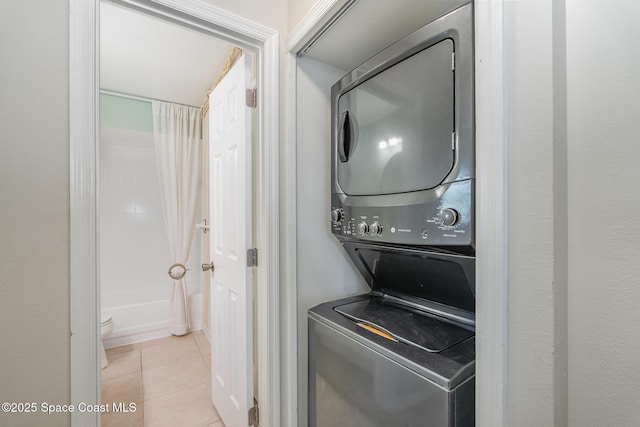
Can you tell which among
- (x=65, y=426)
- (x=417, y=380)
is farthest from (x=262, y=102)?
(x=65, y=426)

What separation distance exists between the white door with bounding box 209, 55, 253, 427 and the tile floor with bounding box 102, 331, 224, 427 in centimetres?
22

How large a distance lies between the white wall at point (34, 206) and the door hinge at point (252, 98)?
0.69 metres

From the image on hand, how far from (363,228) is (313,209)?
14.7 inches

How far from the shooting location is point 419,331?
97cm

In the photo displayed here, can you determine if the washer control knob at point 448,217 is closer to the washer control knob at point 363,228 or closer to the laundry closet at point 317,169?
the washer control knob at point 363,228

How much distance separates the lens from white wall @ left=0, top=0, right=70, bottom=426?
793mm

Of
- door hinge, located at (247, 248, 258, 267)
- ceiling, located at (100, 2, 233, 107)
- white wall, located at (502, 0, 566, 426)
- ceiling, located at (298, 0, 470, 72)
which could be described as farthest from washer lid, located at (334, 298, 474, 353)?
ceiling, located at (100, 2, 233, 107)

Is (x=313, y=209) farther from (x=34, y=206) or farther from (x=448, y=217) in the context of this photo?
(x=34, y=206)

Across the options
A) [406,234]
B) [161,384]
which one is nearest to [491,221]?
[406,234]

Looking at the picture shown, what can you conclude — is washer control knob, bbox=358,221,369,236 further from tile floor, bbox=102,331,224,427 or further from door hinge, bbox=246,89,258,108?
tile floor, bbox=102,331,224,427

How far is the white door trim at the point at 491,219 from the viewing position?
0.58m

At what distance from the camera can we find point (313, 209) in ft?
4.49

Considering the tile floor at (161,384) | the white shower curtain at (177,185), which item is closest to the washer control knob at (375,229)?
the tile floor at (161,384)

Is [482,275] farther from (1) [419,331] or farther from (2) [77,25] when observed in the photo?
(2) [77,25]
